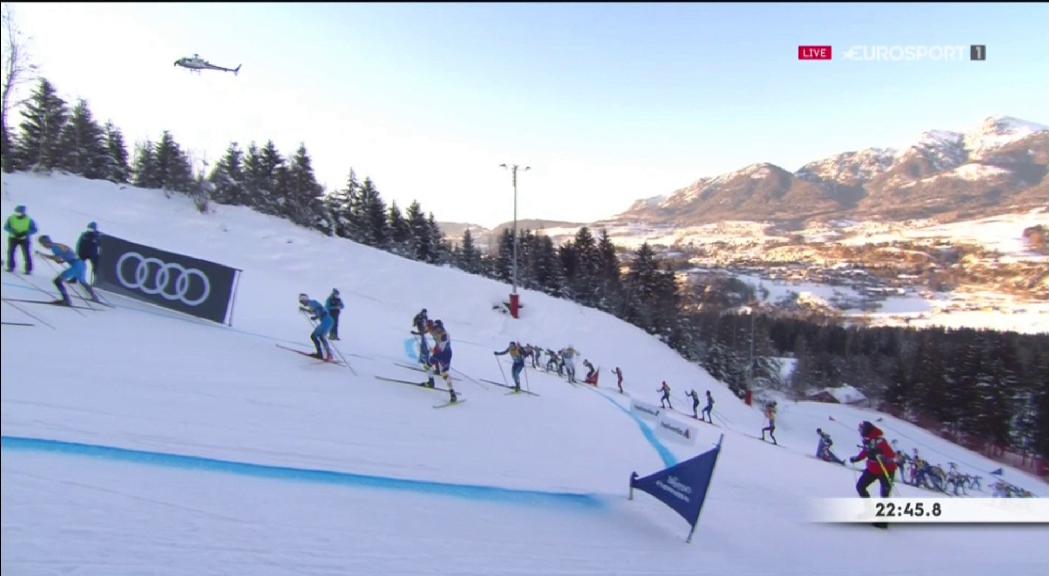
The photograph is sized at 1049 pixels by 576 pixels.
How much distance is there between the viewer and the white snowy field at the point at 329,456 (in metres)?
3.00

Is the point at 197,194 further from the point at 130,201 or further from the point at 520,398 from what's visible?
the point at 520,398

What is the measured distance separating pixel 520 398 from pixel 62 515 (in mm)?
6215

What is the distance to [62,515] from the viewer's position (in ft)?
9.06

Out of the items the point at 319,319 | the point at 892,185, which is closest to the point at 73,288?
the point at 319,319

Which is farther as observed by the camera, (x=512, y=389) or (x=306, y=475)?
(x=512, y=389)

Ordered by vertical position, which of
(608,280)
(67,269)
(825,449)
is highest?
(67,269)

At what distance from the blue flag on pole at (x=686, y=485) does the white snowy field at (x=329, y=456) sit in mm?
255

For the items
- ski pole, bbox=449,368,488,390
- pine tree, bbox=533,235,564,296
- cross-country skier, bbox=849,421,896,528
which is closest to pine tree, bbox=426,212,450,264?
ski pole, bbox=449,368,488,390

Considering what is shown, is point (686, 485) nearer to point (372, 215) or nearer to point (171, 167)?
point (372, 215)

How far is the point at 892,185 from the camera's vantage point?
6.29 meters

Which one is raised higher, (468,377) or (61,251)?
(61,251)

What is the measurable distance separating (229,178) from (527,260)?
5.49 metres

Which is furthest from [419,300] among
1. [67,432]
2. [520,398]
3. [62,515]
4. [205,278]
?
[62,515]

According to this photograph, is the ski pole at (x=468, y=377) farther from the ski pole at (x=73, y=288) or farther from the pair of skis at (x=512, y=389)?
the ski pole at (x=73, y=288)
